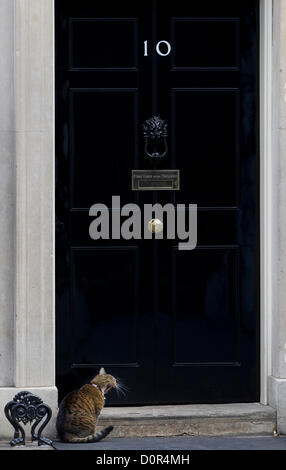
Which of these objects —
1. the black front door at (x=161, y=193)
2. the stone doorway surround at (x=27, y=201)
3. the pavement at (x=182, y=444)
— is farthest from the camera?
the black front door at (x=161, y=193)

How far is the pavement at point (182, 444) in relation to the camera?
8344 mm

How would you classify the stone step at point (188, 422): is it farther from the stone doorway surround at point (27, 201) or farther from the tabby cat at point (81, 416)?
the stone doorway surround at point (27, 201)

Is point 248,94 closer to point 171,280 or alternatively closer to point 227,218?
point 227,218

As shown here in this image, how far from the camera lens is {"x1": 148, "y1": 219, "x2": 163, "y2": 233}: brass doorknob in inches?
357

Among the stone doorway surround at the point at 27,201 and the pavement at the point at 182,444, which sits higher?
the stone doorway surround at the point at 27,201

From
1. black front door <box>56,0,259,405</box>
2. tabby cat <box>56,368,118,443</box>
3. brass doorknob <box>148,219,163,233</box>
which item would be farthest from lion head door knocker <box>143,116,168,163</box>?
tabby cat <box>56,368,118,443</box>

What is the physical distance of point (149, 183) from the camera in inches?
357

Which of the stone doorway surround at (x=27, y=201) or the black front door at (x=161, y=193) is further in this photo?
the black front door at (x=161, y=193)

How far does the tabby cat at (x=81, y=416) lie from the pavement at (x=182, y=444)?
7 centimetres

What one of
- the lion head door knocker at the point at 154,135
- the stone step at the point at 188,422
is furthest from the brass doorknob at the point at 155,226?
the stone step at the point at 188,422

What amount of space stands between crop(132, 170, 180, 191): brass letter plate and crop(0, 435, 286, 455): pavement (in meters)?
1.89

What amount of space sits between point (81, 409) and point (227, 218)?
6.10 ft

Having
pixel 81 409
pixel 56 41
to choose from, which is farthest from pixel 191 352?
pixel 56 41

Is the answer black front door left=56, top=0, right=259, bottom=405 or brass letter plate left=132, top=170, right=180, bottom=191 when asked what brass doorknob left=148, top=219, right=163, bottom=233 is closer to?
black front door left=56, top=0, right=259, bottom=405
